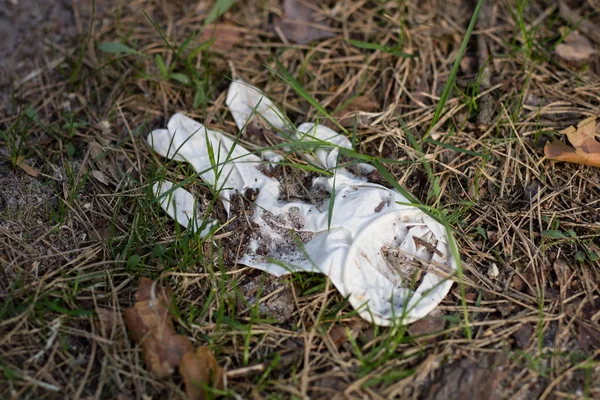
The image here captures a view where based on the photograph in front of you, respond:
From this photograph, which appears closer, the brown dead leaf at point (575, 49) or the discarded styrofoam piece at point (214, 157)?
the discarded styrofoam piece at point (214, 157)

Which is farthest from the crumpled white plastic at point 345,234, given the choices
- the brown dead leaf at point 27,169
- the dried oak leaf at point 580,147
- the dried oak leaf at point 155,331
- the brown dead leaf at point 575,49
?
the brown dead leaf at point 575,49

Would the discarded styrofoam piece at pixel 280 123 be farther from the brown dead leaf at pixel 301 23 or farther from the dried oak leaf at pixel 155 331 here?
the dried oak leaf at pixel 155 331

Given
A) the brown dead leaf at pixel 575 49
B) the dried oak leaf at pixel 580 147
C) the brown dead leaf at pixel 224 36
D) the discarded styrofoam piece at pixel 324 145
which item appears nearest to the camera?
the dried oak leaf at pixel 580 147

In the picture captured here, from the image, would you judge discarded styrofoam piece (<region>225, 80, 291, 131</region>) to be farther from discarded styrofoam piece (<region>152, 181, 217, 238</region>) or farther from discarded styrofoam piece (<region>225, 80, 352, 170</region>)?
discarded styrofoam piece (<region>152, 181, 217, 238</region>)

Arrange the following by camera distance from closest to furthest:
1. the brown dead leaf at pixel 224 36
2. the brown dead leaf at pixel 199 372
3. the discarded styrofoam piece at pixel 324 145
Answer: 1. the brown dead leaf at pixel 199 372
2. the discarded styrofoam piece at pixel 324 145
3. the brown dead leaf at pixel 224 36

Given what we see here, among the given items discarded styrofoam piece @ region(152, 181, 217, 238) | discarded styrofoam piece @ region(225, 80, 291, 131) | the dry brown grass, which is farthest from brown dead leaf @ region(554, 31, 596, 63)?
discarded styrofoam piece @ region(152, 181, 217, 238)

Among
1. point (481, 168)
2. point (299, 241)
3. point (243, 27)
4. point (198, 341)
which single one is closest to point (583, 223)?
point (481, 168)
